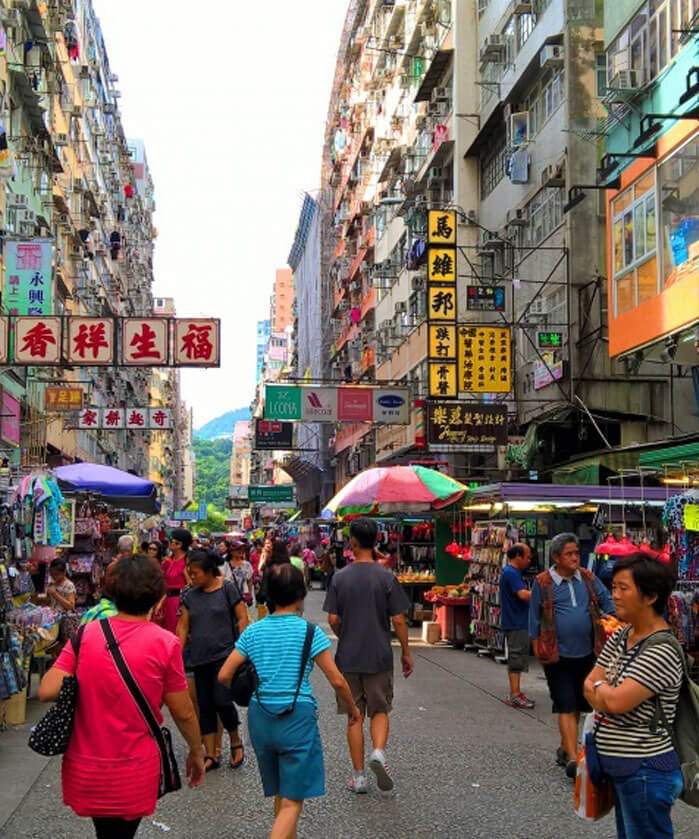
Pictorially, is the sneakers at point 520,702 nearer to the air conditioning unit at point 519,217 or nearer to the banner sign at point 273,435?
the air conditioning unit at point 519,217

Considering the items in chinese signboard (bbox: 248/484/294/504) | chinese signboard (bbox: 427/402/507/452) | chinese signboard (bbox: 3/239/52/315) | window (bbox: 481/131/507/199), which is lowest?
chinese signboard (bbox: 248/484/294/504)

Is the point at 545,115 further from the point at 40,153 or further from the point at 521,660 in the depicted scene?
the point at 521,660

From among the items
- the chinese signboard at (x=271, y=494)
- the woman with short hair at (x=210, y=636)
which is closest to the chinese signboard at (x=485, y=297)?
the woman with short hair at (x=210, y=636)

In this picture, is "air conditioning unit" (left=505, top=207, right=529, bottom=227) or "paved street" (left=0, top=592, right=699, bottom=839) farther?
"air conditioning unit" (left=505, top=207, right=529, bottom=227)

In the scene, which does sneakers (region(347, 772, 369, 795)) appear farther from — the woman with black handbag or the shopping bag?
the shopping bag

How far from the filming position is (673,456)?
44.5 feet

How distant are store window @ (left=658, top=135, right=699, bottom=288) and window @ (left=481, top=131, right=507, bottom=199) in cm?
1308

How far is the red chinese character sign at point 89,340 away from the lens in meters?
19.7

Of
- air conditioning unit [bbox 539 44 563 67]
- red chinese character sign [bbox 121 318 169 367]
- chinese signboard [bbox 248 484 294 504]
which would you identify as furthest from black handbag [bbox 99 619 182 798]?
chinese signboard [bbox 248 484 294 504]

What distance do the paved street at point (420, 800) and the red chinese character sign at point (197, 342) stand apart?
34.0ft

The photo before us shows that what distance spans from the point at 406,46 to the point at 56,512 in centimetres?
3051

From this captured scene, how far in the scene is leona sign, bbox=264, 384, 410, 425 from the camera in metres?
28.2

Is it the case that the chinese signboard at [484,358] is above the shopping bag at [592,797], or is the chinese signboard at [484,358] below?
above

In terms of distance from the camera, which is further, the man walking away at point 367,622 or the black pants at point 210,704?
the black pants at point 210,704
